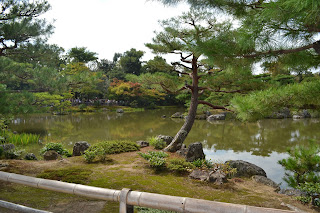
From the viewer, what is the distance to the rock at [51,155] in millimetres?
5832

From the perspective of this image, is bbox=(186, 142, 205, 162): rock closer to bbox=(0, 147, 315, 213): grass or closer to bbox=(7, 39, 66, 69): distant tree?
bbox=(0, 147, 315, 213): grass

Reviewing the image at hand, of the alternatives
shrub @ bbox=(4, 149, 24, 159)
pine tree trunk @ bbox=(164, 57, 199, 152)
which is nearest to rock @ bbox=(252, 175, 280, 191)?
pine tree trunk @ bbox=(164, 57, 199, 152)

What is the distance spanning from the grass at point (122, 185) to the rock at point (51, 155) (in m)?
0.55

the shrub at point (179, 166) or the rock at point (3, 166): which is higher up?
the shrub at point (179, 166)

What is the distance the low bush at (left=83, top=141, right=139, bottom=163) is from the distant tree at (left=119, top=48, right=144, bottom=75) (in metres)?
19.8

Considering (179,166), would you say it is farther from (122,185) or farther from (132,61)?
(132,61)

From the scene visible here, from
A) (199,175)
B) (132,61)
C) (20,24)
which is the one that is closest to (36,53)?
(20,24)

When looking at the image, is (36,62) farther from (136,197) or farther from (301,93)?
(301,93)

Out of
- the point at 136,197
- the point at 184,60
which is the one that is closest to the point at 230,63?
the point at 136,197

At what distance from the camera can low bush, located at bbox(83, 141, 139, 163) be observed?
5457 mm

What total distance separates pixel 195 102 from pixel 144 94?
1629 cm

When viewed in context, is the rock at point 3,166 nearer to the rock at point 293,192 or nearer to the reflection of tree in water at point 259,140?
the rock at point 293,192

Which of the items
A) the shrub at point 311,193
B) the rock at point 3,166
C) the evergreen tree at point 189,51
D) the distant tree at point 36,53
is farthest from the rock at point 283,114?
the rock at point 3,166

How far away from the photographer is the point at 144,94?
22.9 m
